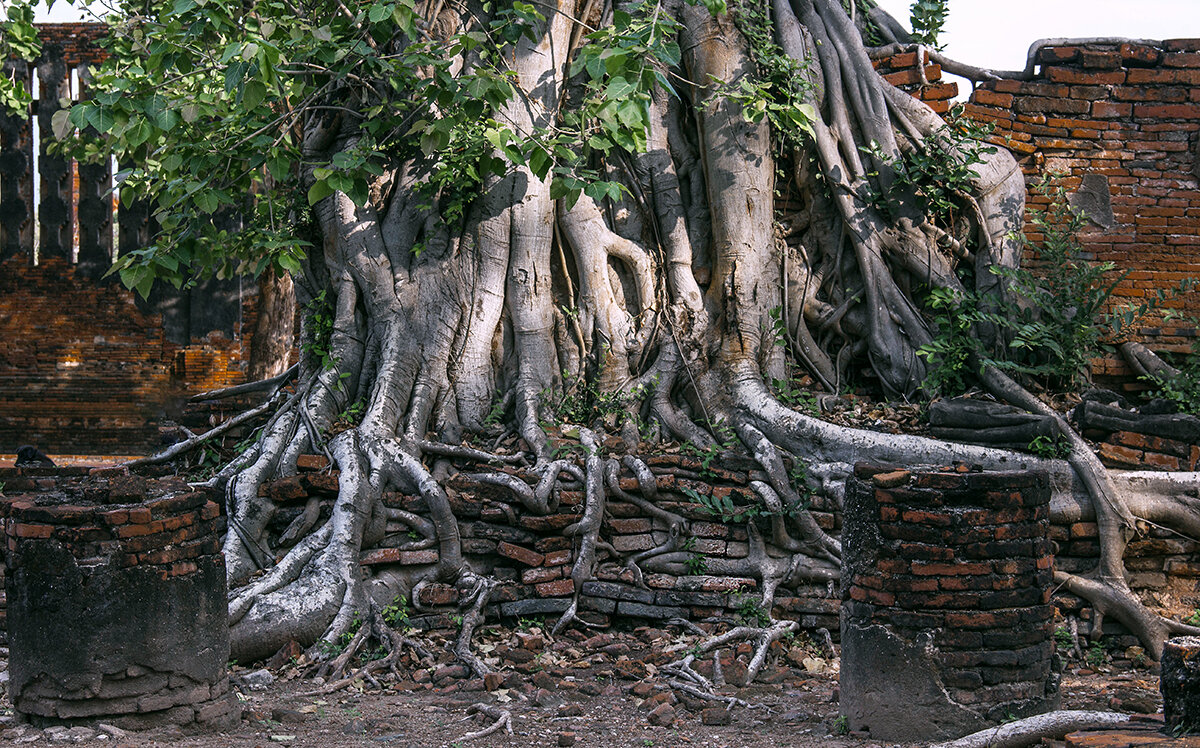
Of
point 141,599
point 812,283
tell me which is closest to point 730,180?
point 812,283

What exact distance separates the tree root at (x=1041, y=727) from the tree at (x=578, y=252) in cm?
180

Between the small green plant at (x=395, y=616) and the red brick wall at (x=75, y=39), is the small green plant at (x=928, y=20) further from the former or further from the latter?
the red brick wall at (x=75, y=39)

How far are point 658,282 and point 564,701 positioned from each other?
2.75 metres

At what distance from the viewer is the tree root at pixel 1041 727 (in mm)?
3277

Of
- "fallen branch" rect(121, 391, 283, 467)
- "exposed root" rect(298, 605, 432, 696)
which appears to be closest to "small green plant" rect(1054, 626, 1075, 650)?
"exposed root" rect(298, 605, 432, 696)

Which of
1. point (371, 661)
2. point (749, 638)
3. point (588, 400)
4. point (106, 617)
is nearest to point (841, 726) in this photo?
point (749, 638)

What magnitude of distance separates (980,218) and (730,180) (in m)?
1.51

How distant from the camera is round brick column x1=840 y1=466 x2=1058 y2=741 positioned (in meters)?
3.68

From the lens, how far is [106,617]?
3.63 meters

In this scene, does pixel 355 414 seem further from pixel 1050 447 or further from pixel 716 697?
pixel 1050 447

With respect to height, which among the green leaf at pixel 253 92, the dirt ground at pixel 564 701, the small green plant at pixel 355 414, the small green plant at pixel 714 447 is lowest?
the dirt ground at pixel 564 701

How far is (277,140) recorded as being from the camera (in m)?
5.25

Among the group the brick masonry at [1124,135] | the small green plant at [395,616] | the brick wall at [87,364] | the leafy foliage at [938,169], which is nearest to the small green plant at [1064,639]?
the brick masonry at [1124,135]

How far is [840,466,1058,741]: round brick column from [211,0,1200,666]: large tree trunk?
157 cm
